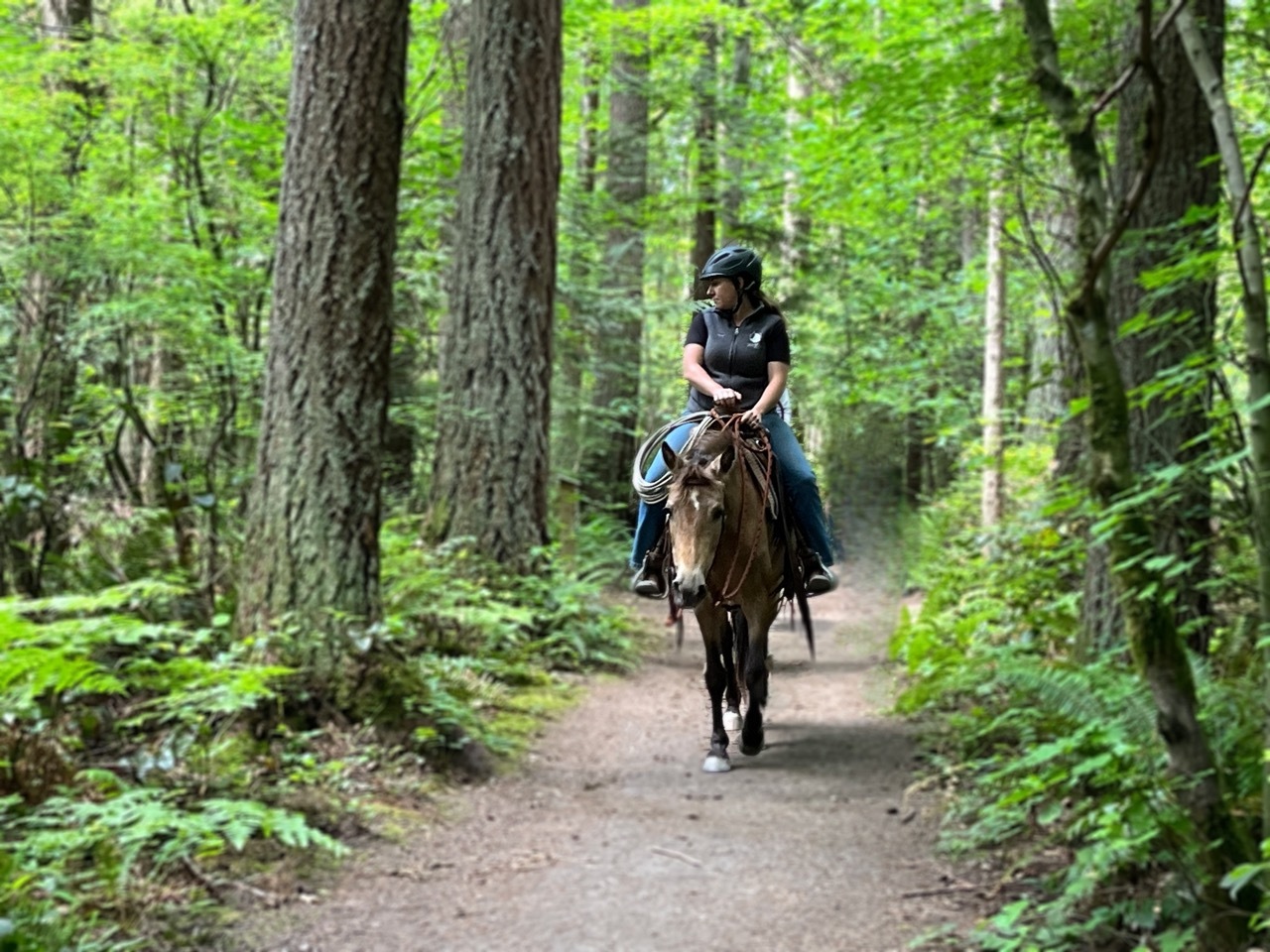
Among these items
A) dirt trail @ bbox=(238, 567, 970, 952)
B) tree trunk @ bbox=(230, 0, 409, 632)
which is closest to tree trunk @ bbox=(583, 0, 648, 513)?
tree trunk @ bbox=(230, 0, 409, 632)

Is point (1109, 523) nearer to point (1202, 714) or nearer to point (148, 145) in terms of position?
point (1202, 714)

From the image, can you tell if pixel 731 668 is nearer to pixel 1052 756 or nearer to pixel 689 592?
pixel 689 592

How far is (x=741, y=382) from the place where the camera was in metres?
1.58

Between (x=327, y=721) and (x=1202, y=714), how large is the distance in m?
9.87

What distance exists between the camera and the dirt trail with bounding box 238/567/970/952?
11.6m

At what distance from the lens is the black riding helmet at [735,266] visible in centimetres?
149

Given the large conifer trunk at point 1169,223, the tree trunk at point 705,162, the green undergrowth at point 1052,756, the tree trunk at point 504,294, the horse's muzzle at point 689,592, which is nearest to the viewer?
the horse's muzzle at point 689,592

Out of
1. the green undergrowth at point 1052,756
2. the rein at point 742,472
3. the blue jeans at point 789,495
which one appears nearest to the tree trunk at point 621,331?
the blue jeans at point 789,495

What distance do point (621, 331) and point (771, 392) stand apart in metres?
6.26

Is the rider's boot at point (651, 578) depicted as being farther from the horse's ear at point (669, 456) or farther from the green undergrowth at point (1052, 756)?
the green undergrowth at point (1052, 756)

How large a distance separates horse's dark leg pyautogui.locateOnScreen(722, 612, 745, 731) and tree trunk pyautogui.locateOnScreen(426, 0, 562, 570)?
600 cm

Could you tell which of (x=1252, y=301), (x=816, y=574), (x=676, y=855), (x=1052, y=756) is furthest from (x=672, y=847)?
(x=816, y=574)

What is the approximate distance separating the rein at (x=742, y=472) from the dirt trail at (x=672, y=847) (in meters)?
7.87

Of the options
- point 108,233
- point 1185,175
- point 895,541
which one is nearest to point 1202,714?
point 1185,175
